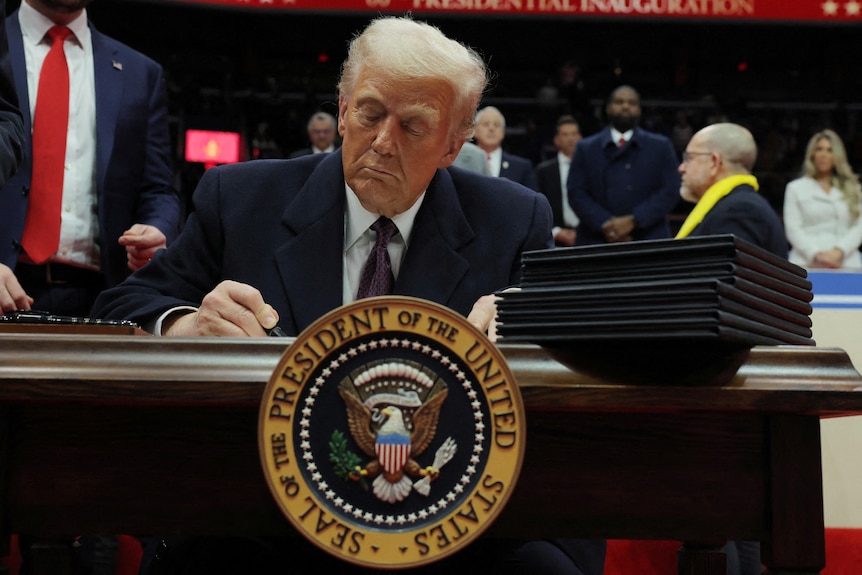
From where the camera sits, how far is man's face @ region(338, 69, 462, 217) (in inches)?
61.1

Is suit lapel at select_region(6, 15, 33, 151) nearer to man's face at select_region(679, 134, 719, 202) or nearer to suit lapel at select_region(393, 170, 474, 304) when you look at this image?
suit lapel at select_region(393, 170, 474, 304)

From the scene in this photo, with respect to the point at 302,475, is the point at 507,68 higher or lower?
higher

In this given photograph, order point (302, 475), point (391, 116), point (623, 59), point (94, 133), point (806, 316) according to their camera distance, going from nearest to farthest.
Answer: point (302, 475) → point (806, 316) → point (391, 116) → point (94, 133) → point (623, 59)

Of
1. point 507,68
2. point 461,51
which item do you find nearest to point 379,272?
point 461,51

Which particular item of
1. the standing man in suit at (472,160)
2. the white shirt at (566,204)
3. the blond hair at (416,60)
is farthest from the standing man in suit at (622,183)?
the blond hair at (416,60)

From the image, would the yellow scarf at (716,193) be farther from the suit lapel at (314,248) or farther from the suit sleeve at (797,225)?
the suit lapel at (314,248)

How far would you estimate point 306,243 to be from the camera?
5.24 ft

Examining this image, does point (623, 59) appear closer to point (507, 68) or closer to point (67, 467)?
point (507, 68)

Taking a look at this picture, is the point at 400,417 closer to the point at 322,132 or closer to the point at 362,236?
the point at 362,236

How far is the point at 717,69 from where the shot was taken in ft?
40.1

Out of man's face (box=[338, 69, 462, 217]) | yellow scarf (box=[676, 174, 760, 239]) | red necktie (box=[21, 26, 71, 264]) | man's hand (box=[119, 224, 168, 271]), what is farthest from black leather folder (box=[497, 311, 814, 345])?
yellow scarf (box=[676, 174, 760, 239])

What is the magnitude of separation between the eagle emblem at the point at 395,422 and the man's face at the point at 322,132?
6190 millimetres

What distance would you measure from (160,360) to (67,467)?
13 centimetres

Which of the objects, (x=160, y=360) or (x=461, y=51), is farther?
(x=461, y=51)
